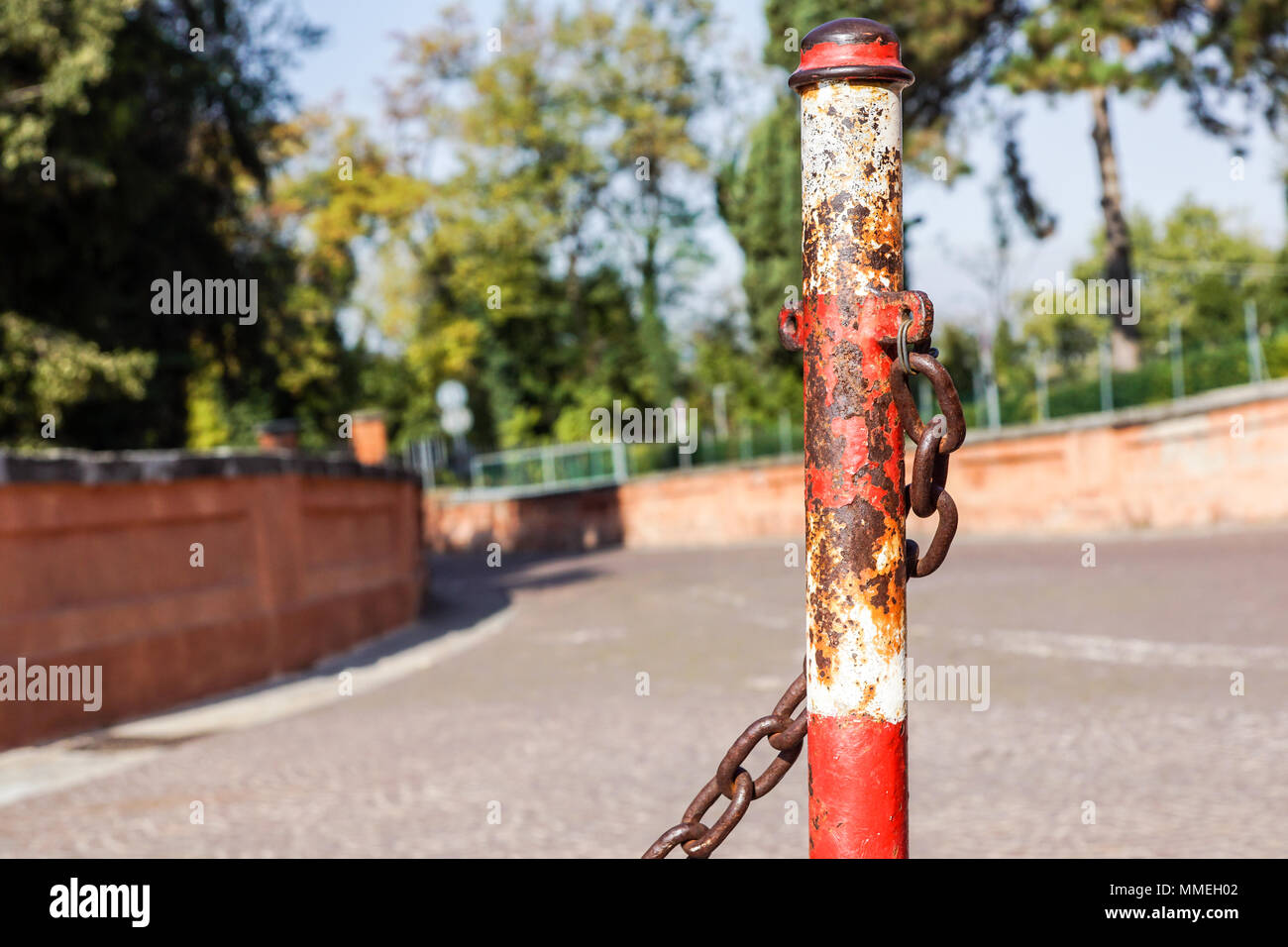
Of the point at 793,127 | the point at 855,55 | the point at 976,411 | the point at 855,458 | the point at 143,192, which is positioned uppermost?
the point at 793,127

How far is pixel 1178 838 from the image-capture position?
520 cm

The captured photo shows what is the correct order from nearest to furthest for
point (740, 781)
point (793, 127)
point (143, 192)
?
point (740, 781) < point (143, 192) < point (793, 127)

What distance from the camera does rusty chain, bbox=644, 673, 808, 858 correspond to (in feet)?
5.95

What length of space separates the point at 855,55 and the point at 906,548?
618 millimetres

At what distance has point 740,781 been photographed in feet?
6.27

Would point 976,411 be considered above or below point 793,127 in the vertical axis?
below

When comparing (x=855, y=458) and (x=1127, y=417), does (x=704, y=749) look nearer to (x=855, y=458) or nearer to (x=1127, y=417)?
(x=855, y=458)

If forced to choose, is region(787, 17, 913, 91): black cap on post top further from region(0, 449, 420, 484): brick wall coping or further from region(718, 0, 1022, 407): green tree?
region(718, 0, 1022, 407): green tree

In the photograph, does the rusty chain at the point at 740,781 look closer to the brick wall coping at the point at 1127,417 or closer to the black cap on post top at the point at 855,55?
the black cap on post top at the point at 855,55

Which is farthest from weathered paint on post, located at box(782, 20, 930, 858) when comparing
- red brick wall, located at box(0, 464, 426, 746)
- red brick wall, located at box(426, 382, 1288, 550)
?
red brick wall, located at box(426, 382, 1288, 550)

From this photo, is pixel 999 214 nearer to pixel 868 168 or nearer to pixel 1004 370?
pixel 1004 370

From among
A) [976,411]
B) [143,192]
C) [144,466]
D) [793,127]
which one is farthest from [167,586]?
[793,127]

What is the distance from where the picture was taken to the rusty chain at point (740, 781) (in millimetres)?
1812

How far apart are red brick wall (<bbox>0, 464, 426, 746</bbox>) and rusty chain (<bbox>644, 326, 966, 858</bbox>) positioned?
809cm
